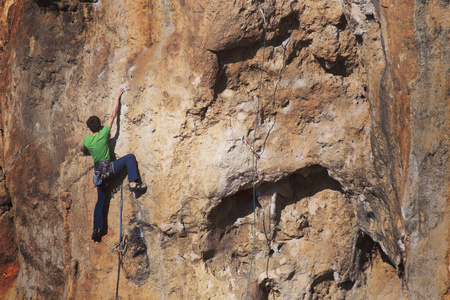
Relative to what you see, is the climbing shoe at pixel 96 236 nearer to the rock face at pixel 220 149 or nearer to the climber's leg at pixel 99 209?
the climber's leg at pixel 99 209

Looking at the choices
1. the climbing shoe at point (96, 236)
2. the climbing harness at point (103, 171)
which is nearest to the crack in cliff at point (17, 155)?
the climbing harness at point (103, 171)

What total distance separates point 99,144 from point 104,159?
0.55 ft

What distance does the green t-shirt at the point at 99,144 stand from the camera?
5.00 m

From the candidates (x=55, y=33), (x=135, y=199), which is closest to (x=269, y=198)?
(x=135, y=199)

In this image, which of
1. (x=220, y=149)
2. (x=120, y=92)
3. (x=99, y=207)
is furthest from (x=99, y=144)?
(x=220, y=149)

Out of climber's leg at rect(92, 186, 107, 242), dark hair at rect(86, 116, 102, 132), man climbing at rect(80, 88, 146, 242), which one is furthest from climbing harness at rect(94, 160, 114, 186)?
dark hair at rect(86, 116, 102, 132)

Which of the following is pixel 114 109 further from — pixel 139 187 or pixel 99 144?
pixel 139 187

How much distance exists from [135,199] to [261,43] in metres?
2.11

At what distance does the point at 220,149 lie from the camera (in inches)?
187

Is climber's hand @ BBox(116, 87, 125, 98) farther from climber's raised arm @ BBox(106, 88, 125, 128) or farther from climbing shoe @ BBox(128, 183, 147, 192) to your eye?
climbing shoe @ BBox(128, 183, 147, 192)

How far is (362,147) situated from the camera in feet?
15.0

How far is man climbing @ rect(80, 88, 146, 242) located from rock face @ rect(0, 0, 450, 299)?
5.1 inches

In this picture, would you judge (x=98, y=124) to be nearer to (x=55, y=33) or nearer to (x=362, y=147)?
(x=55, y=33)

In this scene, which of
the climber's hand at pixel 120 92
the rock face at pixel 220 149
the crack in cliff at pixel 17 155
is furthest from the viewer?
the crack in cliff at pixel 17 155
